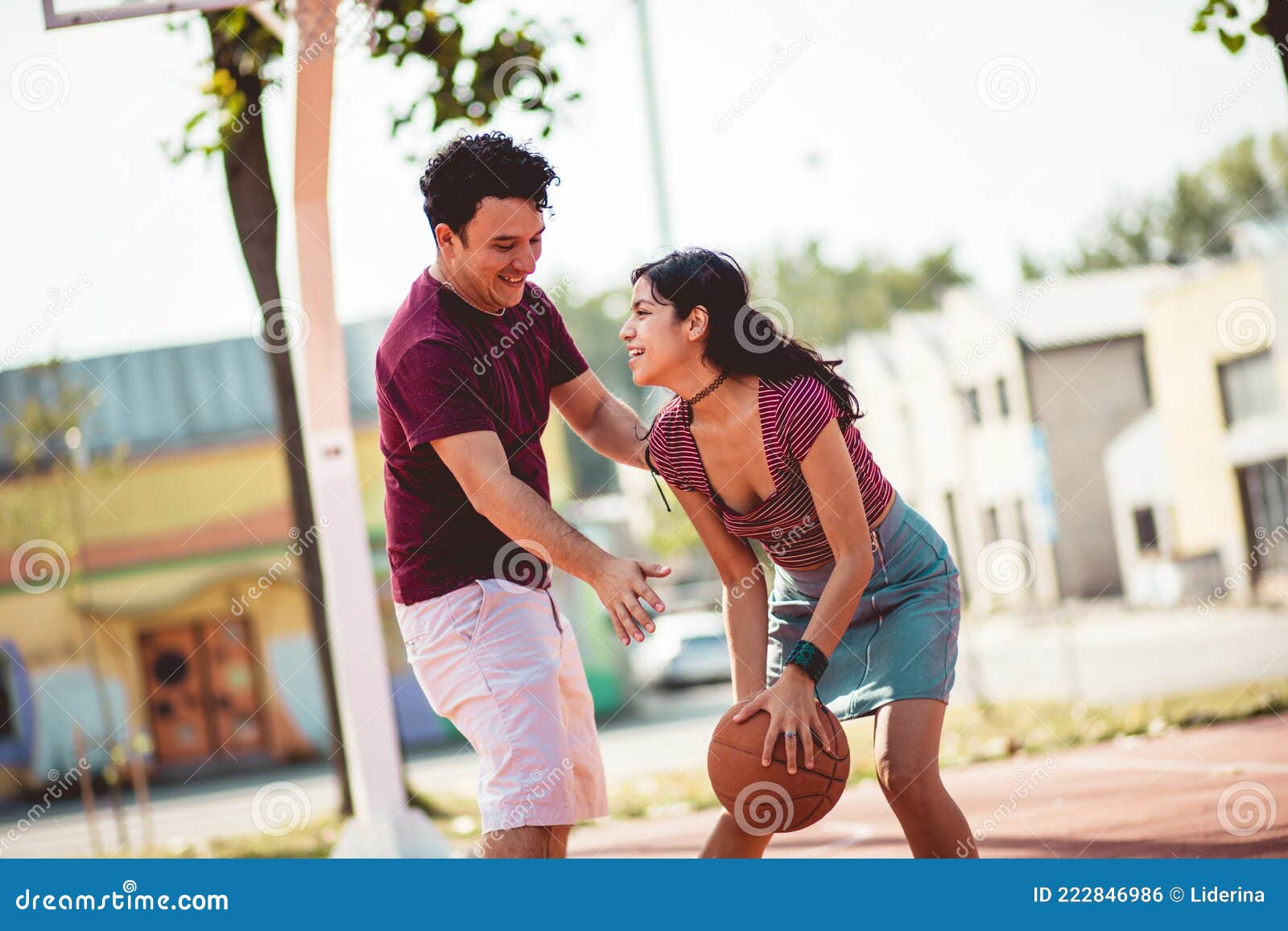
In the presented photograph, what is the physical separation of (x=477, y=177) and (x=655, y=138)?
8.12 metres

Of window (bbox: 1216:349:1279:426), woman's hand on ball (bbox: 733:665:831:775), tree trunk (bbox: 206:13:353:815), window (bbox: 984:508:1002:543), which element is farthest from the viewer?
window (bbox: 984:508:1002:543)

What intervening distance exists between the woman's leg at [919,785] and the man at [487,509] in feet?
2.92

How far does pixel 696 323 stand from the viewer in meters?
3.57

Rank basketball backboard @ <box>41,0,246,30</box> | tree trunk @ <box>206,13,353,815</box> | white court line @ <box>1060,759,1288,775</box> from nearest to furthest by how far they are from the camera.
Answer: basketball backboard @ <box>41,0,246,30</box>, white court line @ <box>1060,759,1288,775</box>, tree trunk @ <box>206,13,353,815</box>

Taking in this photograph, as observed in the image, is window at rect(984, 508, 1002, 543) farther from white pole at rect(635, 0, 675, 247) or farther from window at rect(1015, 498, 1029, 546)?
white pole at rect(635, 0, 675, 247)

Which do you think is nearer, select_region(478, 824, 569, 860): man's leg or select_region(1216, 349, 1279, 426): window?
select_region(478, 824, 569, 860): man's leg

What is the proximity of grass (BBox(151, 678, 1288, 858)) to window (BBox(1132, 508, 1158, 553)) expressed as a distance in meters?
23.6

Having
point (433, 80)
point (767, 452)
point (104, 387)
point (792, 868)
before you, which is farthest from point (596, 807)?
point (104, 387)

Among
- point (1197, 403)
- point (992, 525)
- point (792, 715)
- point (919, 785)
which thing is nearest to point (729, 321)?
point (792, 715)

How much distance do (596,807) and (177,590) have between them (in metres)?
21.9

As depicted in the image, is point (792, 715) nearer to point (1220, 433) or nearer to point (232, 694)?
point (232, 694)

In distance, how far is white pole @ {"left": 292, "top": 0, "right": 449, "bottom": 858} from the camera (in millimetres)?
6059

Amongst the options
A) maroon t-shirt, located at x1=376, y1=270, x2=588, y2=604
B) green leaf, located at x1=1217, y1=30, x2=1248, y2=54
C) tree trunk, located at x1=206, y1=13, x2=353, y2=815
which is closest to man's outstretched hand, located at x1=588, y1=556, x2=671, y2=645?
maroon t-shirt, located at x1=376, y1=270, x2=588, y2=604

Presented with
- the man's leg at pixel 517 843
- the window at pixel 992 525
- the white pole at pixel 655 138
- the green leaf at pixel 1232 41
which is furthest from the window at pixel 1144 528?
the man's leg at pixel 517 843
